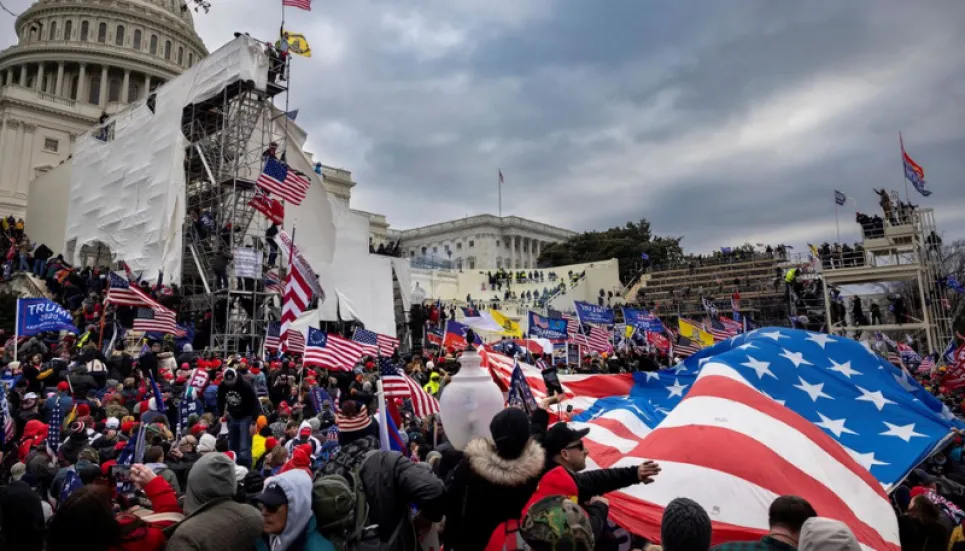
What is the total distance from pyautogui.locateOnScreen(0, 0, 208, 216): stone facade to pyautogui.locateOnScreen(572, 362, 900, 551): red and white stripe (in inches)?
2434

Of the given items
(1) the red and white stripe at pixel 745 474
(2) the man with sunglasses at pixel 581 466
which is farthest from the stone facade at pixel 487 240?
(2) the man with sunglasses at pixel 581 466

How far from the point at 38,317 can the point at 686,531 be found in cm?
1309

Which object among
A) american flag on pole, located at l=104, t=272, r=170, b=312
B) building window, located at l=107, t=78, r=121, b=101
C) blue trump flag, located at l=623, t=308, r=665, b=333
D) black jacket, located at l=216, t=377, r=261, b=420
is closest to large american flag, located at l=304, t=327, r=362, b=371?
black jacket, located at l=216, t=377, r=261, b=420

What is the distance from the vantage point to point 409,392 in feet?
24.4

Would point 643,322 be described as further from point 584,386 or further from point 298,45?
point 298,45

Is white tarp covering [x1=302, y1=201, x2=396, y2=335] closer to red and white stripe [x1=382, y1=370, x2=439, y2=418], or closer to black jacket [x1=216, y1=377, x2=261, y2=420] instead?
black jacket [x1=216, y1=377, x2=261, y2=420]

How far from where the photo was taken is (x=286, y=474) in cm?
299

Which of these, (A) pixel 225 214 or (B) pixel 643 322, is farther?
(A) pixel 225 214

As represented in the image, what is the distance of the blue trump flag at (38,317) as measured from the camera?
37.0 feet

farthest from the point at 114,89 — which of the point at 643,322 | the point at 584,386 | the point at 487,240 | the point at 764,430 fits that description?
the point at 764,430

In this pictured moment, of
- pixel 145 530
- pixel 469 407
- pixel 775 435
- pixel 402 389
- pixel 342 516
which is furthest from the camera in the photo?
pixel 402 389

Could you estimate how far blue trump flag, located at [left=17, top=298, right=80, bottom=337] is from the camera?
11.3 metres

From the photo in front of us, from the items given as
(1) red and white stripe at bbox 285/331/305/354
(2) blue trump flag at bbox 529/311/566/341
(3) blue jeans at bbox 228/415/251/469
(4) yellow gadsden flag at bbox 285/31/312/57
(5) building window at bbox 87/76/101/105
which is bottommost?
(3) blue jeans at bbox 228/415/251/469

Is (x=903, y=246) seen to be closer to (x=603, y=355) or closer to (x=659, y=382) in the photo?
(x=603, y=355)
